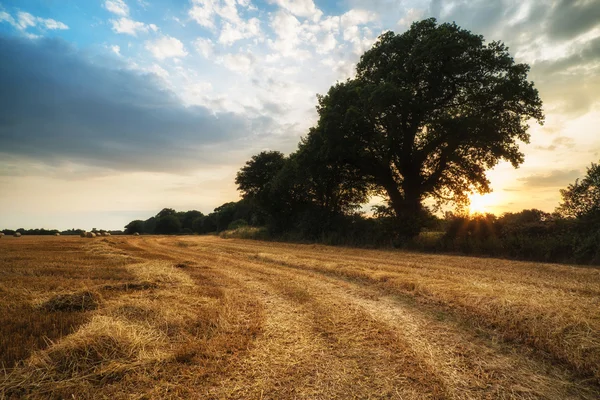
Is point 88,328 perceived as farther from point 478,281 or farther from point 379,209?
point 379,209

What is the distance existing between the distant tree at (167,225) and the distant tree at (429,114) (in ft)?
164

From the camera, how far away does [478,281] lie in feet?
23.6

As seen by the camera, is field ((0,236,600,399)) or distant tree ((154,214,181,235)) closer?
field ((0,236,600,399))

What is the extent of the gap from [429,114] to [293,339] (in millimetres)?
18674

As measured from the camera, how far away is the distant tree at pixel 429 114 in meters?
17.2

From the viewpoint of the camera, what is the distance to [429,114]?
18.7 m

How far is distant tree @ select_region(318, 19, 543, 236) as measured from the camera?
56.6ft

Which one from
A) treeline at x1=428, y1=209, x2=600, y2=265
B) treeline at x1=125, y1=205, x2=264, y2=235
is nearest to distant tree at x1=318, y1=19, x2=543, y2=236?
treeline at x1=428, y1=209, x2=600, y2=265

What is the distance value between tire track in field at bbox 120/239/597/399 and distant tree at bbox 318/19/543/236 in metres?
13.2

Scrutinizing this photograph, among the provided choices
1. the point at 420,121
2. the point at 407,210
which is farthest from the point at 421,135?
the point at 407,210

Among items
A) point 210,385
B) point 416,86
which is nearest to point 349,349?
point 210,385

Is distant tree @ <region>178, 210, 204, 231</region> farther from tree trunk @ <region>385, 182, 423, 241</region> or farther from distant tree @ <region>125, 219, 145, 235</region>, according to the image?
tree trunk @ <region>385, 182, 423, 241</region>

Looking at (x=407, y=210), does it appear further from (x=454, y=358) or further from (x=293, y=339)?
(x=293, y=339)

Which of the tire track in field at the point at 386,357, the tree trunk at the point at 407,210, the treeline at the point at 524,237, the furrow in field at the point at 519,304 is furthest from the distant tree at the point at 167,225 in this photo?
the tire track in field at the point at 386,357
